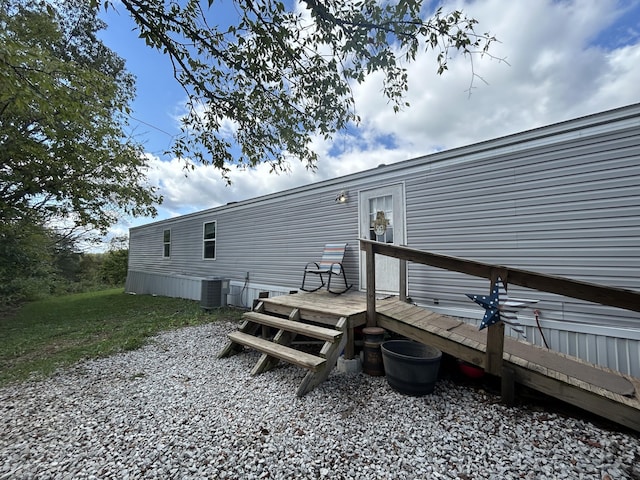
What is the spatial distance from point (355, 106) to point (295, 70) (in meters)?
0.86

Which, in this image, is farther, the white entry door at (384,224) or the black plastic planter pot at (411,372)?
the white entry door at (384,224)

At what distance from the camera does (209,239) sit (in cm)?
860

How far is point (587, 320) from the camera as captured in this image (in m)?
3.02

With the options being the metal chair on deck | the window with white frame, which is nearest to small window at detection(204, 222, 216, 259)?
the window with white frame

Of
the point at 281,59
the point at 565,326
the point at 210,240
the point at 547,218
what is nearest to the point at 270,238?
the point at 210,240

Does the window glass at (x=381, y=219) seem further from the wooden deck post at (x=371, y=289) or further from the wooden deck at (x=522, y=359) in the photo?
the wooden deck post at (x=371, y=289)

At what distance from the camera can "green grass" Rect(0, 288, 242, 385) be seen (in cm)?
376

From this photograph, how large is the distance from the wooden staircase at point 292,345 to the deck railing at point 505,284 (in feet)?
1.81

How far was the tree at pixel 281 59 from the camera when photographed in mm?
2676

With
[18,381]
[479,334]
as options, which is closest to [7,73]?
[18,381]

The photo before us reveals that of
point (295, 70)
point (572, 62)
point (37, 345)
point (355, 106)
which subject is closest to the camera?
point (295, 70)

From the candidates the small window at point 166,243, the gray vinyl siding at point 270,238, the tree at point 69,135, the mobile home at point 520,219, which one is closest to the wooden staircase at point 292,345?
the mobile home at point 520,219

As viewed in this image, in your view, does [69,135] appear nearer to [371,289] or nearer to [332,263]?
[332,263]

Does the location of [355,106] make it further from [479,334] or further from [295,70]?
[479,334]
